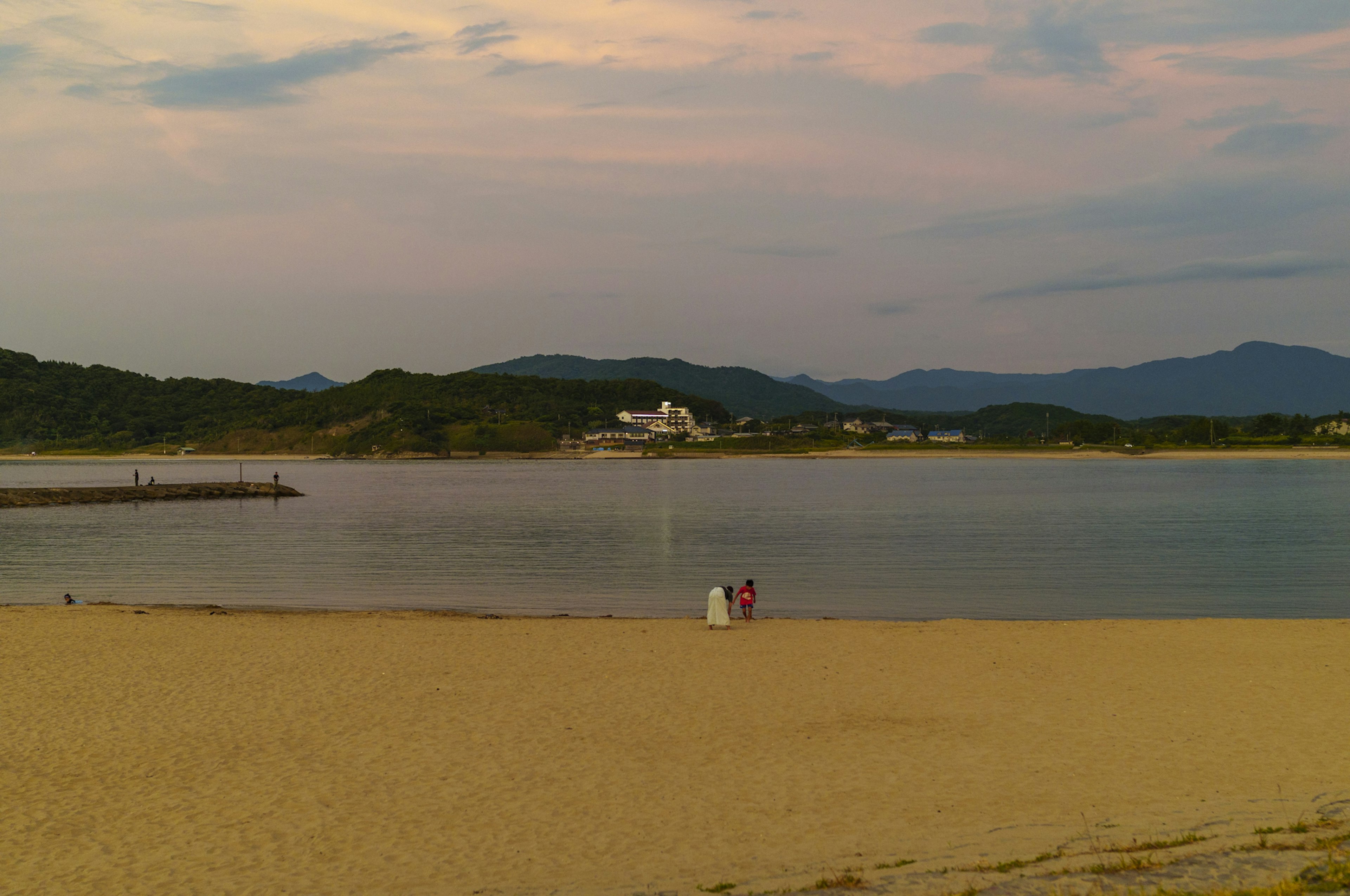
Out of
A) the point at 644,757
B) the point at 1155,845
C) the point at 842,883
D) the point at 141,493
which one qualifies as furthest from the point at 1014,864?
the point at 141,493

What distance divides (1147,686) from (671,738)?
23.5 ft

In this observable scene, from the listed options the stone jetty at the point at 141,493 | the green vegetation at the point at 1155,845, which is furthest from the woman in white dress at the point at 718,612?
the stone jetty at the point at 141,493

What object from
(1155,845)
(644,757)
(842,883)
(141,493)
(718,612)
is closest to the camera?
(842,883)

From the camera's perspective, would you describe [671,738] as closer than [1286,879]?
No

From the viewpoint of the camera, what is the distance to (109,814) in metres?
8.45

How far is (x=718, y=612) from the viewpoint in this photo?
18141 millimetres

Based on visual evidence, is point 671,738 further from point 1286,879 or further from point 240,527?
point 240,527

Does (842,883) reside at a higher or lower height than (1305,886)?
lower

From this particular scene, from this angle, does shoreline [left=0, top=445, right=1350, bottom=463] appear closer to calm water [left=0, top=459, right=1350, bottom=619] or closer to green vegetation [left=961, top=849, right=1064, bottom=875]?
calm water [left=0, top=459, right=1350, bottom=619]

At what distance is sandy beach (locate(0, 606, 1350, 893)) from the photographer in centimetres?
727

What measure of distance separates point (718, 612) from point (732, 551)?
1712 centimetres

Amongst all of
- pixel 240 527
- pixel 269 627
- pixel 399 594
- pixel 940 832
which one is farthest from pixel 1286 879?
pixel 240 527

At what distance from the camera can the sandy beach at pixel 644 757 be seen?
727 cm

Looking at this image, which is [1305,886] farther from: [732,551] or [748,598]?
[732,551]
